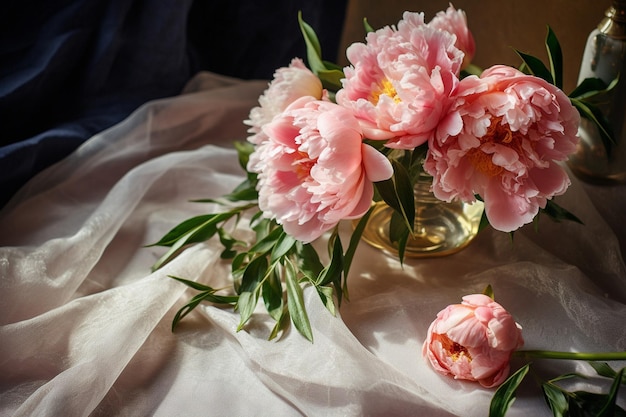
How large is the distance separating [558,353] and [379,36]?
300mm

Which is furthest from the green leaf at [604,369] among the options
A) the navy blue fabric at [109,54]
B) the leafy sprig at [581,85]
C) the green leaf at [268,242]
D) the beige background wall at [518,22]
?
the navy blue fabric at [109,54]

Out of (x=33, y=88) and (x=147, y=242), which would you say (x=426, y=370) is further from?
(x=33, y=88)

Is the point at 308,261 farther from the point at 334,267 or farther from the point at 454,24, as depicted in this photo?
the point at 454,24

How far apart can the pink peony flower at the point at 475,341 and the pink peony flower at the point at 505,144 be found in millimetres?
72

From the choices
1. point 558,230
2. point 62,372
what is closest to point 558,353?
point 558,230

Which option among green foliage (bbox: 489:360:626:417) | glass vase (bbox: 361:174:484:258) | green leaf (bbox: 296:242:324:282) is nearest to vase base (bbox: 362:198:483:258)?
glass vase (bbox: 361:174:484:258)

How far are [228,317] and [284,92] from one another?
22 centimetres

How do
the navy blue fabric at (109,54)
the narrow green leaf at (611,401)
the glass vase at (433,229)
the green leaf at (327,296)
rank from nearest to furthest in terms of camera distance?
the narrow green leaf at (611,401)
the green leaf at (327,296)
the glass vase at (433,229)
the navy blue fabric at (109,54)

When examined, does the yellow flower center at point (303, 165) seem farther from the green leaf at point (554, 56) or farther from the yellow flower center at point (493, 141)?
the green leaf at point (554, 56)

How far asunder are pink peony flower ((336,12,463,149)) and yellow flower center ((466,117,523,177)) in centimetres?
4

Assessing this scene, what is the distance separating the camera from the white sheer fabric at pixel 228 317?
614mm

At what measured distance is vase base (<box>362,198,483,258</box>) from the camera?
30.4 inches

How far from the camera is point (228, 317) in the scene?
694mm

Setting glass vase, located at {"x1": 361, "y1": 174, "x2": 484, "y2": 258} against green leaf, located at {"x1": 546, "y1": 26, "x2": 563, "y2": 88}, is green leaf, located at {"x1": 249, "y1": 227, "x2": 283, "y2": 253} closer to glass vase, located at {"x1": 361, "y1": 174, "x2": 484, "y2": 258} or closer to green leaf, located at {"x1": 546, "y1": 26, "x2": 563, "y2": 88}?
glass vase, located at {"x1": 361, "y1": 174, "x2": 484, "y2": 258}
